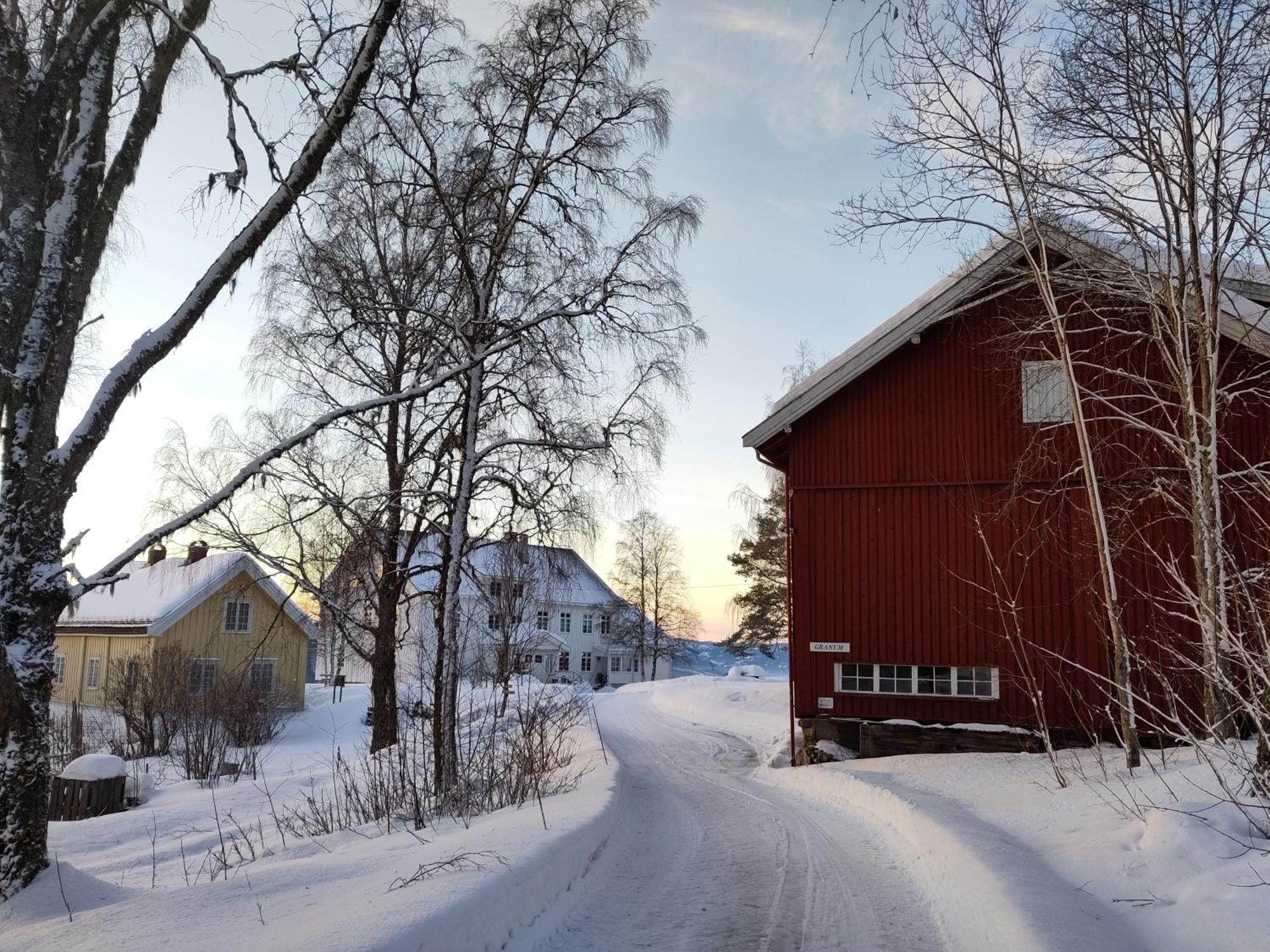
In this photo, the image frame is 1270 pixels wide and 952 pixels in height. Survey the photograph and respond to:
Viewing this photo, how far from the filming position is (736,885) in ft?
21.3

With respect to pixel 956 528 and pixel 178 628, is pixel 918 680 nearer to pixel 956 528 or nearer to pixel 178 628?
pixel 956 528

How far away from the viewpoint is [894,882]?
6.45 meters

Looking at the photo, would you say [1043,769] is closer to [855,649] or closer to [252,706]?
[855,649]

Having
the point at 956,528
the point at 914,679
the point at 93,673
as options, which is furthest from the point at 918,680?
the point at 93,673

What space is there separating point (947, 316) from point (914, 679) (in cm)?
566

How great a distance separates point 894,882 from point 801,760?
314 inches

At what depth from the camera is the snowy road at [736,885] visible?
5.20 metres

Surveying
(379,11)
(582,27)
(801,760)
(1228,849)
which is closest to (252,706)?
(801,760)

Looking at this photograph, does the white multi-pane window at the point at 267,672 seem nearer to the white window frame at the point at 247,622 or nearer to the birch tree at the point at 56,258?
the white window frame at the point at 247,622

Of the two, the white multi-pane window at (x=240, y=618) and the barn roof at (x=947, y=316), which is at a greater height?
the barn roof at (x=947, y=316)

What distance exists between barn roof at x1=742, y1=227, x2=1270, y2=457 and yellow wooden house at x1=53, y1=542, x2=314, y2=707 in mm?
21927

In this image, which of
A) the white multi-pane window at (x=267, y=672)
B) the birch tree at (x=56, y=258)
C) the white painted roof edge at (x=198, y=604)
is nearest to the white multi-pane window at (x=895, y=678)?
the birch tree at (x=56, y=258)

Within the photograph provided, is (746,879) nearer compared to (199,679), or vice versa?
(746,879)

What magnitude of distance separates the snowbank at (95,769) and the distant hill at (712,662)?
4656 cm
